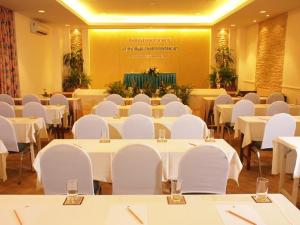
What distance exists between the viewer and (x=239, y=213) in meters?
1.87

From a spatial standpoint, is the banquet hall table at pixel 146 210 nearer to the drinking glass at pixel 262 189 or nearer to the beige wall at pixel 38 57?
the drinking glass at pixel 262 189

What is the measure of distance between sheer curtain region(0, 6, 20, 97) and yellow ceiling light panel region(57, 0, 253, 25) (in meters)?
1.51

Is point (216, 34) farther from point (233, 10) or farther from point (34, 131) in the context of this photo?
point (34, 131)

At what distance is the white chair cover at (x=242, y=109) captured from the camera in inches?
247

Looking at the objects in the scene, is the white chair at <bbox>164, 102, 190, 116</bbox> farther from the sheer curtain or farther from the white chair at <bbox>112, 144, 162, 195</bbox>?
the sheer curtain

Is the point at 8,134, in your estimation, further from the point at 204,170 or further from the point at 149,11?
the point at 149,11

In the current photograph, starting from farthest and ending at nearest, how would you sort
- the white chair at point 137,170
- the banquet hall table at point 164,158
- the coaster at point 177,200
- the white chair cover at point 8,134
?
the white chair cover at point 8,134 < the banquet hall table at point 164,158 < the white chair at point 137,170 < the coaster at point 177,200

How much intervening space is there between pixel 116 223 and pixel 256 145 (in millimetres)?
3553

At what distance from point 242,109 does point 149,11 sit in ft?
19.5

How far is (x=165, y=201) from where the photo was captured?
80.3 inches

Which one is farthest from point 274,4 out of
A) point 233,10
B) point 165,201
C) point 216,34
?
point 165,201

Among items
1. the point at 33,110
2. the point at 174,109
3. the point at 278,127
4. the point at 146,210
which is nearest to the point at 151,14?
the point at 174,109

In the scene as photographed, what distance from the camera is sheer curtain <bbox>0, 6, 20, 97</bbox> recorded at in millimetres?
7980

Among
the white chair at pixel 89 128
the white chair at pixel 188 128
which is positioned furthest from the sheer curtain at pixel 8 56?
the white chair at pixel 188 128
